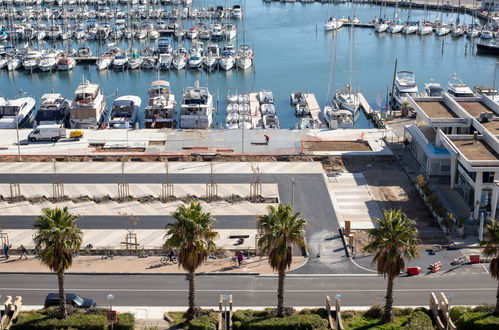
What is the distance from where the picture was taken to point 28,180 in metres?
90.4

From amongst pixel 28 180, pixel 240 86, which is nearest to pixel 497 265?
pixel 28 180

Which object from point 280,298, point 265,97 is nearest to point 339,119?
point 265,97

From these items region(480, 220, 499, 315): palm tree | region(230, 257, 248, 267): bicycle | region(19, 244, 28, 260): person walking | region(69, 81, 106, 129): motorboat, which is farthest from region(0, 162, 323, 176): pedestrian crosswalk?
region(480, 220, 499, 315): palm tree

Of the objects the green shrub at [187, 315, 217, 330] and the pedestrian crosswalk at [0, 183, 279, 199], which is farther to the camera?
the pedestrian crosswalk at [0, 183, 279, 199]

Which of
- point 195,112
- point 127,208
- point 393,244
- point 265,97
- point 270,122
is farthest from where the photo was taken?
point 265,97

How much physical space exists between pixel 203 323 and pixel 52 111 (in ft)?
226

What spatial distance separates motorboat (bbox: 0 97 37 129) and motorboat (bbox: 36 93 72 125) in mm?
3531

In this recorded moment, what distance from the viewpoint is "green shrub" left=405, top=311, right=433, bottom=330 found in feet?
185

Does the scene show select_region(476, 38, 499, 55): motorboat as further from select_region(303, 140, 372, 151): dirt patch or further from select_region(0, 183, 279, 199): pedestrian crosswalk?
select_region(0, 183, 279, 199): pedestrian crosswalk

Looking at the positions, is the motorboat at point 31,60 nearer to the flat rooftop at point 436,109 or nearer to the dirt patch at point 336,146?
the dirt patch at point 336,146

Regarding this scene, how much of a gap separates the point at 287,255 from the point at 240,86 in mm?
96598

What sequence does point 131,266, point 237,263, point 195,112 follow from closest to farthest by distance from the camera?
point 131,266 < point 237,263 < point 195,112

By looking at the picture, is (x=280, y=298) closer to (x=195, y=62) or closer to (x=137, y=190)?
(x=137, y=190)

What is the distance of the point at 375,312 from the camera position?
59625 millimetres
